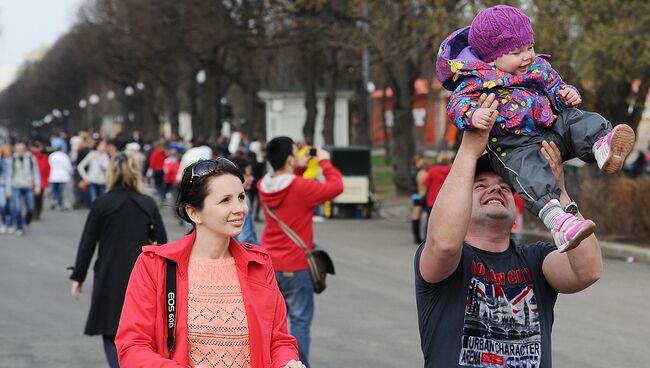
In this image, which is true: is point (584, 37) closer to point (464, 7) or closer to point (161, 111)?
point (464, 7)

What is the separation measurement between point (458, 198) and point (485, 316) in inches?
20.7

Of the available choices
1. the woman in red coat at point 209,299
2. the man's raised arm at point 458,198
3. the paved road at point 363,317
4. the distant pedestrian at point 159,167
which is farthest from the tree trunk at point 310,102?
the man's raised arm at point 458,198

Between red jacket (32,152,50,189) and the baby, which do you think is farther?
red jacket (32,152,50,189)

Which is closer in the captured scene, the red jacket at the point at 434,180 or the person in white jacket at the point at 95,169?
the red jacket at the point at 434,180

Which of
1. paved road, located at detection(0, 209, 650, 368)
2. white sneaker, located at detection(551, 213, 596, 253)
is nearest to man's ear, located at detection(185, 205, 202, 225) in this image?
white sneaker, located at detection(551, 213, 596, 253)

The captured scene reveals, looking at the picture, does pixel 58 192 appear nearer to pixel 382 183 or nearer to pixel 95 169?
pixel 95 169

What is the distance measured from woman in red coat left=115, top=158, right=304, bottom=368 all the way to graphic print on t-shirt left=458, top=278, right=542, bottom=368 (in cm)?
61

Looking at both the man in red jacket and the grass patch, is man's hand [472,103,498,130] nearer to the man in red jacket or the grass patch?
the man in red jacket

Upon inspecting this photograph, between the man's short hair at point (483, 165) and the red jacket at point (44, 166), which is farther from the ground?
the man's short hair at point (483, 165)

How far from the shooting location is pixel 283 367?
436 cm

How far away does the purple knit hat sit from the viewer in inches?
157

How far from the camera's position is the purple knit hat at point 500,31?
400 centimetres

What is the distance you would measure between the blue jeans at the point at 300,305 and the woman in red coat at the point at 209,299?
4162 millimetres

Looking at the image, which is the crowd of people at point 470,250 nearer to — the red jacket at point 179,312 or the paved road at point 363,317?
the red jacket at point 179,312
